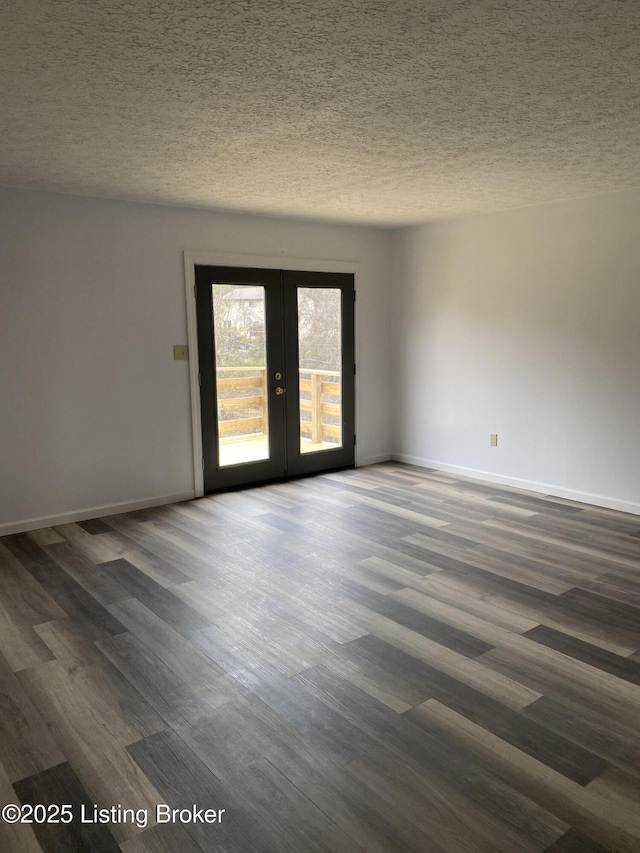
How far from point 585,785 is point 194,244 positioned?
454cm

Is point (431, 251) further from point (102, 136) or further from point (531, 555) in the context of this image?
point (102, 136)

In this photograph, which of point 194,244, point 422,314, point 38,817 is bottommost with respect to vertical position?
point 38,817

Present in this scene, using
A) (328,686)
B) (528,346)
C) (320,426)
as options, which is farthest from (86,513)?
(528,346)

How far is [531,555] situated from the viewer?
401 cm

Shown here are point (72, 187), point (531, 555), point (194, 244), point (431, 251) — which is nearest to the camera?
point (531, 555)

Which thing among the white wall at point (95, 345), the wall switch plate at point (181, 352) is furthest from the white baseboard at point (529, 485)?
the wall switch plate at point (181, 352)

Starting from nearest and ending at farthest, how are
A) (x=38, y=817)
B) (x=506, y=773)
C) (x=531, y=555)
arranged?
(x=38, y=817)
(x=506, y=773)
(x=531, y=555)

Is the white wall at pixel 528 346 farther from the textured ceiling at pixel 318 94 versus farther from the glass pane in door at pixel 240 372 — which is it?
the glass pane in door at pixel 240 372

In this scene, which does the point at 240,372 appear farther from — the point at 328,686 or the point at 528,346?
the point at 328,686

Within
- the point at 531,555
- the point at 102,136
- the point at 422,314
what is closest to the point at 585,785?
the point at 531,555

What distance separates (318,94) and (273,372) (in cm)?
336

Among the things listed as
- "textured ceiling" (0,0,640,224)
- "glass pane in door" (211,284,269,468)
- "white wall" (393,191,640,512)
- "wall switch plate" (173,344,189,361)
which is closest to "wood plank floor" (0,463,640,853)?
"white wall" (393,191,640,512)

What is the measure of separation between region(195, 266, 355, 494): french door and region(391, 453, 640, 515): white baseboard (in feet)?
2.43

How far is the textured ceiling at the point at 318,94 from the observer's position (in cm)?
194
